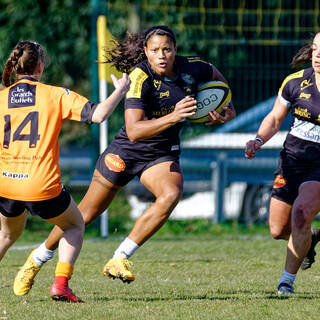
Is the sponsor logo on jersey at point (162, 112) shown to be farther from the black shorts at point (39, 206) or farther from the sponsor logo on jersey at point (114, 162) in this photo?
the black shorts at point (39, 206)

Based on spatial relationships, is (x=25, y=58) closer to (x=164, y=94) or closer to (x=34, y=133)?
(x=34, y=133)

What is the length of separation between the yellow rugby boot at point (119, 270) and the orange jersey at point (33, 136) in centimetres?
76

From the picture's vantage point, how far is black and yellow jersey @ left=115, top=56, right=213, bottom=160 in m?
6.55

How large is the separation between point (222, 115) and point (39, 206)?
1.96 meters

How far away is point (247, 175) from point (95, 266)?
14.8 ft

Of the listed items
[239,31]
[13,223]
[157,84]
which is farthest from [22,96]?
[239,31]

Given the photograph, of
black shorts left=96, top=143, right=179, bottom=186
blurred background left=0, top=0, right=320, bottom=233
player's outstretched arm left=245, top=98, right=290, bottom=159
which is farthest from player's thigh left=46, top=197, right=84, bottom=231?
blurred background left=0, top=0, right=320, bottom=233

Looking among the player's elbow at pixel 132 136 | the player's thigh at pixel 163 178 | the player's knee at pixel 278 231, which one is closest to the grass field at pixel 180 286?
the player's knee at pixel 278 231

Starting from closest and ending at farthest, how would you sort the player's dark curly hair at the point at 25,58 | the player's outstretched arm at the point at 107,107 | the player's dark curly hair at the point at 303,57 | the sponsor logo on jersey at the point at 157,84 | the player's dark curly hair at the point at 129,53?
the player's outstretched arm at the point at 107,107, the player's dark curly hair at the point at 25,58, the sponsor logo on jersey at the point at 157,84, the player's dark curly hair at the point at 303,57, the player's dark curly hair at the point at 129,53

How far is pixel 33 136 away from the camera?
5668mm

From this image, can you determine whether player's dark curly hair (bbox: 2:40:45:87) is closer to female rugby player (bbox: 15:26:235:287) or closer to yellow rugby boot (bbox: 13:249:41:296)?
female rugby player (bbox: 15:26:235:287)

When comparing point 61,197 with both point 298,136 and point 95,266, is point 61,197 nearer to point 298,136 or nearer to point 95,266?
point 298,136

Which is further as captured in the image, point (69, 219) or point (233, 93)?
point (233, 93)

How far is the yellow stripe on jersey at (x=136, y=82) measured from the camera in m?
6.51
